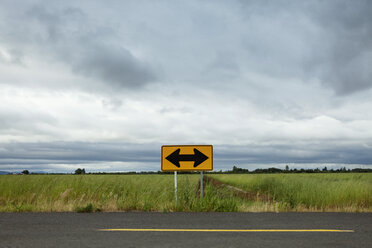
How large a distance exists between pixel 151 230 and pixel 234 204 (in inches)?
152

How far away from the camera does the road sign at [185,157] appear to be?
35.0ft

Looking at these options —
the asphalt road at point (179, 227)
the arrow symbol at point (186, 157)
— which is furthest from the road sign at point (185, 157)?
the asphalt road at point (179, 227)

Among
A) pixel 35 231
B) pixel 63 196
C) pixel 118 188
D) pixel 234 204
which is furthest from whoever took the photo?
pixel 118 188

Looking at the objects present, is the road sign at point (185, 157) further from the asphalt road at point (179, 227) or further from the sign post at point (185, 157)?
the asphalt road at point (179, 227)

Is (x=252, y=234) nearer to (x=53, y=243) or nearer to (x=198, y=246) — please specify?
(x=198, y=246)

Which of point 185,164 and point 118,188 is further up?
point 185,164

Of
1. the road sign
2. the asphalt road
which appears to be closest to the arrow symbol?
the road sign

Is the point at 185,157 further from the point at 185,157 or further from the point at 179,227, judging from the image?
the point at 179,227

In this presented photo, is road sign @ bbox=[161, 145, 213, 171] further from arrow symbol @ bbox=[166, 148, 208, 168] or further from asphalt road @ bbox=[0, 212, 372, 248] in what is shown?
asphalt road @ bbox=[0, 212, 372, 248]

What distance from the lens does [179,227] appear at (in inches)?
269

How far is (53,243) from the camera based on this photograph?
542 centimetres

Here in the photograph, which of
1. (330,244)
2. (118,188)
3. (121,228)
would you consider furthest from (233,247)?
(118,188)

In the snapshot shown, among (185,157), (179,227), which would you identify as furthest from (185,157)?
Answer: (179,227)

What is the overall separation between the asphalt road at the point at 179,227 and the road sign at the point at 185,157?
6.87ft
